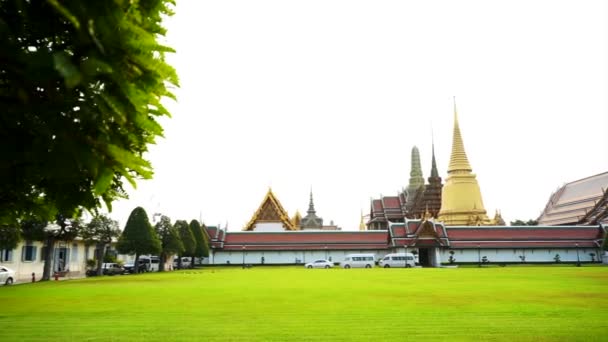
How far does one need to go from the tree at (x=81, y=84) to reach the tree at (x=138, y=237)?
1559 inches

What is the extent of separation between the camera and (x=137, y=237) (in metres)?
41.2

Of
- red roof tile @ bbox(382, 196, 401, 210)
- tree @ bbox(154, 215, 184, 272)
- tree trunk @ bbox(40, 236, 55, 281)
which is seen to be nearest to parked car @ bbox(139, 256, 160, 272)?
tree @ bbox(154, 215, 184, 272)

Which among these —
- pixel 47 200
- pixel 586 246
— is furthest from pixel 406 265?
pixel 47 200

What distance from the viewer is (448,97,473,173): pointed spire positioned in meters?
74.4

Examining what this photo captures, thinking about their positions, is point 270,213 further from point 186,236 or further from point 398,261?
point 398,261

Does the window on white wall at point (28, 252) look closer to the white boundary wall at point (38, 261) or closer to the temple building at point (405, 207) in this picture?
the white boundary wall at point (38, 261)

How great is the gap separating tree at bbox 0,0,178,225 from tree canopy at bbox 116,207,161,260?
3959cm

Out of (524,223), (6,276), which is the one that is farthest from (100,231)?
(524,223)

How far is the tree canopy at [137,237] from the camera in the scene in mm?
41031

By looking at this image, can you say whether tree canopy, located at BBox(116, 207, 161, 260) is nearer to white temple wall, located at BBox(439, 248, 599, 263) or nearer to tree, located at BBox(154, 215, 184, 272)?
tree, located at BBox(154, 215, 184, 272)

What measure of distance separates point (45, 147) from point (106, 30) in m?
0.92

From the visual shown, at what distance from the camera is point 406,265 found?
52375 millimetres

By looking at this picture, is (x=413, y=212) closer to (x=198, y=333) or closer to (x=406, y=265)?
(x=406, y=265)

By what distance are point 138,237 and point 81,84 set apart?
40.7 metres
